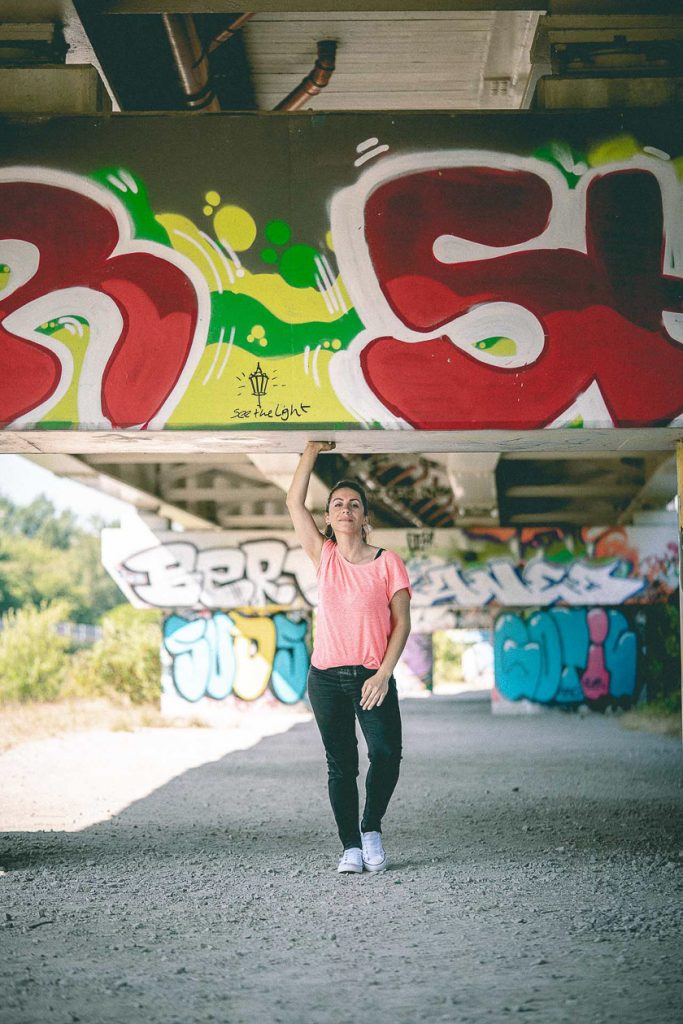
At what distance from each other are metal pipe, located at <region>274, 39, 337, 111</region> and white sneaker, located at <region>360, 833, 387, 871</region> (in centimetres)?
506

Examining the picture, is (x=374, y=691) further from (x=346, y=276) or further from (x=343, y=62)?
(x=343, y=62)


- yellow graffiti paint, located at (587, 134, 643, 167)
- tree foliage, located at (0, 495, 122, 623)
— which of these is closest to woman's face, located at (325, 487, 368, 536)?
yellow graffiti paint, located at (587, 134, 643, 167)

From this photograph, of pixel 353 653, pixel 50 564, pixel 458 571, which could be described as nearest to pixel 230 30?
pixel 353 653

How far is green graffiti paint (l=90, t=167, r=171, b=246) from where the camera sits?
19.6 ft

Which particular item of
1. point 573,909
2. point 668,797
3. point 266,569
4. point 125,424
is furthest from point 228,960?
point 266,569

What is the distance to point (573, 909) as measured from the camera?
16.1 ft

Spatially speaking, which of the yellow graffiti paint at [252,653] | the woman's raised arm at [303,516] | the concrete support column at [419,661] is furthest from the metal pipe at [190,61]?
the concrete support column at [419,661]

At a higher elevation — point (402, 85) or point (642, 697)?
point (402, 85)

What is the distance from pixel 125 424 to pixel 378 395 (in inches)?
53.8

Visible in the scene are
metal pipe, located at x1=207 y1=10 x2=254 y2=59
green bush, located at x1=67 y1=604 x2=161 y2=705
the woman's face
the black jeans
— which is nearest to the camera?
the black jeans

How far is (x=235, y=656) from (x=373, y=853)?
17.5 meters

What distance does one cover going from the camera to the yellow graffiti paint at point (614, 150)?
19.8ft

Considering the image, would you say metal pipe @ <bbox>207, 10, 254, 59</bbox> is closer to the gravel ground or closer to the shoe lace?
the shoe lace

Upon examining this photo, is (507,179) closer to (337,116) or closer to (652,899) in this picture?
(337,116)
